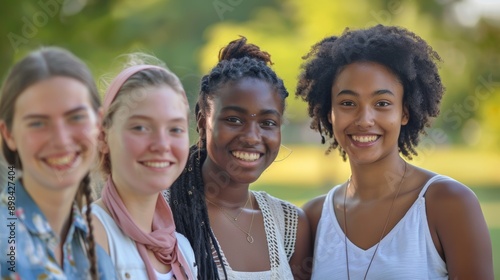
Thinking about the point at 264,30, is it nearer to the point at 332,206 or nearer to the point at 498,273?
the point at 498,273

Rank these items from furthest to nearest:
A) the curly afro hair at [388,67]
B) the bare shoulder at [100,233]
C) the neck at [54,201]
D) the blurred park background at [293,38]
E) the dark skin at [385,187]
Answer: the blurred park background at [293,38], the curly afro hair at [388,67], the dark skin at [385,187], the bare shoulder at [100,233], the neck at [54,201]

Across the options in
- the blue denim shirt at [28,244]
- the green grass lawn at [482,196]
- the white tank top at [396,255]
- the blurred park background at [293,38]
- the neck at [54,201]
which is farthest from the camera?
the green grass lawn at [482,196]

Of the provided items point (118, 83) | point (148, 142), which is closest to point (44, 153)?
point (148, 142)

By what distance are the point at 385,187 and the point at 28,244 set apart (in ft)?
7.49

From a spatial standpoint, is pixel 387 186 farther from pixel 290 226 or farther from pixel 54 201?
pixel 54 201

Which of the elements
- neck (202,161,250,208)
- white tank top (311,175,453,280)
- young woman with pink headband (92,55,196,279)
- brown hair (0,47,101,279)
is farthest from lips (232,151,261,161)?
brown hair (0,47,101,279)

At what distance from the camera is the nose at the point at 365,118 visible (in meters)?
3.88

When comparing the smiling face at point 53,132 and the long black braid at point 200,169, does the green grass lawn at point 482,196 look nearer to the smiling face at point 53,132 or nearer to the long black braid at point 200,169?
the long black braid at point 200,169

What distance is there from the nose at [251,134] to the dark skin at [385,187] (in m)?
0.47

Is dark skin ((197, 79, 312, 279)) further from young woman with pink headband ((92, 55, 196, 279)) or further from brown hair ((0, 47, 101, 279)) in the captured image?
brown hair ((0, 47, 101, 279))

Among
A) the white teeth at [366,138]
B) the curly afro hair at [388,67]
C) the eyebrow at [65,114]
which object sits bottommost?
the eyebrow at [65,114]

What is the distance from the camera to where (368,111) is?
3.92 m

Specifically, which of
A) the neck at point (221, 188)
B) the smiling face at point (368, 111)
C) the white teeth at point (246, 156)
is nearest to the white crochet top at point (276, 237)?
the neck at point (221, 188)

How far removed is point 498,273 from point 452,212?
329 inches
